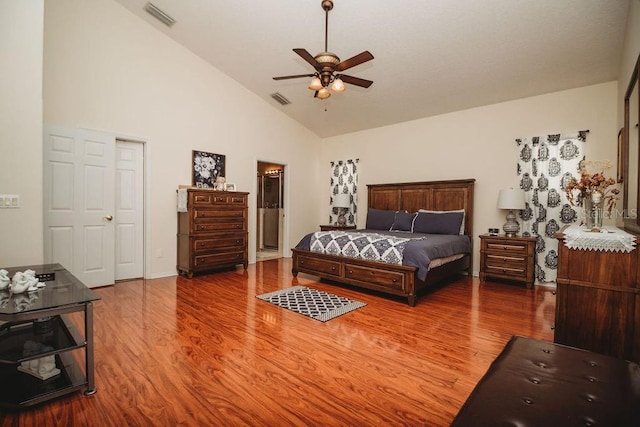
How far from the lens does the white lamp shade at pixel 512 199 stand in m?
4.38

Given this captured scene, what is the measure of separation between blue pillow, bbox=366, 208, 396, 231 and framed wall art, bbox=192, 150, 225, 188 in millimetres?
2715

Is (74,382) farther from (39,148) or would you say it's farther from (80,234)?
(80,234)

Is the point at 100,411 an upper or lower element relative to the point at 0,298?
lower

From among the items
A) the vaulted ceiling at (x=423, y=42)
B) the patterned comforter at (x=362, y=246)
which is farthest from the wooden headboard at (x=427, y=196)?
the patterned comforter at (x=362, y=246)

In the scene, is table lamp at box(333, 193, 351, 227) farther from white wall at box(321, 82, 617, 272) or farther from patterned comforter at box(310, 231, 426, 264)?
patterned comforter at box(310, 231, 426, 264)

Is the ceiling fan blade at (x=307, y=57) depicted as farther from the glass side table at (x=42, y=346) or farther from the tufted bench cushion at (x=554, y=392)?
the tufted bench cushion at (x=554, y=392)

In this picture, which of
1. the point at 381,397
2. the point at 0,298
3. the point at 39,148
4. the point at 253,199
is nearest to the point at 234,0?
the point at 39,148

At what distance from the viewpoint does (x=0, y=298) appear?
5.97 feet

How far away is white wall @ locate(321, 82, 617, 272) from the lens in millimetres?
4145

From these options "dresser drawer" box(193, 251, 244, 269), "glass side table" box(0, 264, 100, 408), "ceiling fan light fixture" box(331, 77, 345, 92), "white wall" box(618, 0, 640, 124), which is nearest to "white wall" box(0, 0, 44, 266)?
"glass side table" box(0, 264, 100, 408)

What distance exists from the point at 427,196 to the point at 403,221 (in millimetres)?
642

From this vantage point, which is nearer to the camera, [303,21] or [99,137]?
[303,21]

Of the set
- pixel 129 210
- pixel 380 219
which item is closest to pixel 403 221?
pixel 380 219

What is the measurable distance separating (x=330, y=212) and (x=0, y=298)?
581 centimetres
